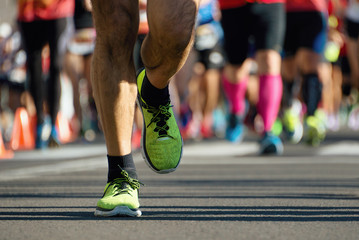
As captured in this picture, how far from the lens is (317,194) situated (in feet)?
13.4

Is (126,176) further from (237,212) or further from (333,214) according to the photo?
(333,214)

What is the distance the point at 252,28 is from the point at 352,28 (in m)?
2.43

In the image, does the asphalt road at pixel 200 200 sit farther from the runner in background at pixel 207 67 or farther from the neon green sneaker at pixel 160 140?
the runner in background at pixel 207 67

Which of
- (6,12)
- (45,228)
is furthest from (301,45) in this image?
(6,12)

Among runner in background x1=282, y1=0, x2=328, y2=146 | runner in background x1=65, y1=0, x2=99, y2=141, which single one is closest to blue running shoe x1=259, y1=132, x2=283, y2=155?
runner in background x1=282, y1=0, x2=328, y2=146

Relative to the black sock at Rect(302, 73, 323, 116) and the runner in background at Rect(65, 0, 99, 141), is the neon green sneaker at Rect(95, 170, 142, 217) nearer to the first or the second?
the black sock at Rect(302, 73, 323, 116)

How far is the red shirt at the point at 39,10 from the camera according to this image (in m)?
8.73

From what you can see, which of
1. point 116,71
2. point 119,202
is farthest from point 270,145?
point 119,202

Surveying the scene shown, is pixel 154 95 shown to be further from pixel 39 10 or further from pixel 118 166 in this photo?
pixel 39 10

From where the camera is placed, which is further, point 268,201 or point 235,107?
point 235,107

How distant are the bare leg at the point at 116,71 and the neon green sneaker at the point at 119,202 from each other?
142 mm

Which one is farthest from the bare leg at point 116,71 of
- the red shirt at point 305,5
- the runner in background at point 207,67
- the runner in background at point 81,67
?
the runner in background at point 207,67

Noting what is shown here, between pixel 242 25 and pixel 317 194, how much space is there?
387 centimetres

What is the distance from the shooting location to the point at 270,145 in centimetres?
704
